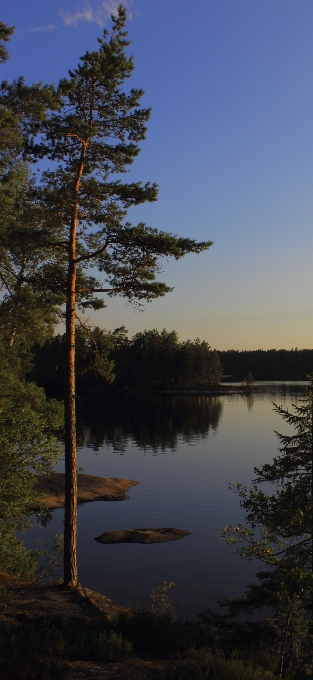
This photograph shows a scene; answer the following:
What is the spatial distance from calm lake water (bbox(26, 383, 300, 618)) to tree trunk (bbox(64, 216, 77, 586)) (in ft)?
13.4

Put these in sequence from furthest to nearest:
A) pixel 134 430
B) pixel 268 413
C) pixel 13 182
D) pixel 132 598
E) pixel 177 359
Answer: pixel 177 359
pixel 268 413
pixel 134 430
pixel 13 182
pixel 132 598

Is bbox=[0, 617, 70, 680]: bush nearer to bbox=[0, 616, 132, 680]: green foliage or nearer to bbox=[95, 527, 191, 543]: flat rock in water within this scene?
bbox=[0, 616, 132, 680]: green foliage

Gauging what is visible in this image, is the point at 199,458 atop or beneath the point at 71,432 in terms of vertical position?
beneath

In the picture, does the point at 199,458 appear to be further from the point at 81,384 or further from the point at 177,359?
the point at 81,384

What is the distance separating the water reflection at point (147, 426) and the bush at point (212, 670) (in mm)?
37520

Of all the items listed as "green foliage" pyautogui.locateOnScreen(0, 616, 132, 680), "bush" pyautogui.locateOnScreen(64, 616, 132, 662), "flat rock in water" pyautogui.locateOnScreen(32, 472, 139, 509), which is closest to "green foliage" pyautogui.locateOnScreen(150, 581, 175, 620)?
"green foliage" pyautogui.locateOnScreen(0, 616, 132, 680)

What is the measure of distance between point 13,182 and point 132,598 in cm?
1652

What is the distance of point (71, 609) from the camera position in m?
14.3

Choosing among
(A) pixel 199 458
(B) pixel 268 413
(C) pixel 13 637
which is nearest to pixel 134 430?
(A) pixel 199 458

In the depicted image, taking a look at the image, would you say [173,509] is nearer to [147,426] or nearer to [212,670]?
[212,670]

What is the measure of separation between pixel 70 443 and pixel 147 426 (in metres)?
58.9

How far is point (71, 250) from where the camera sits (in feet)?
55.2

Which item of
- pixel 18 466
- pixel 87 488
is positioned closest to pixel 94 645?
pixel 18 466

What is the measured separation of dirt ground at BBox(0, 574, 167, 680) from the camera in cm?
936
